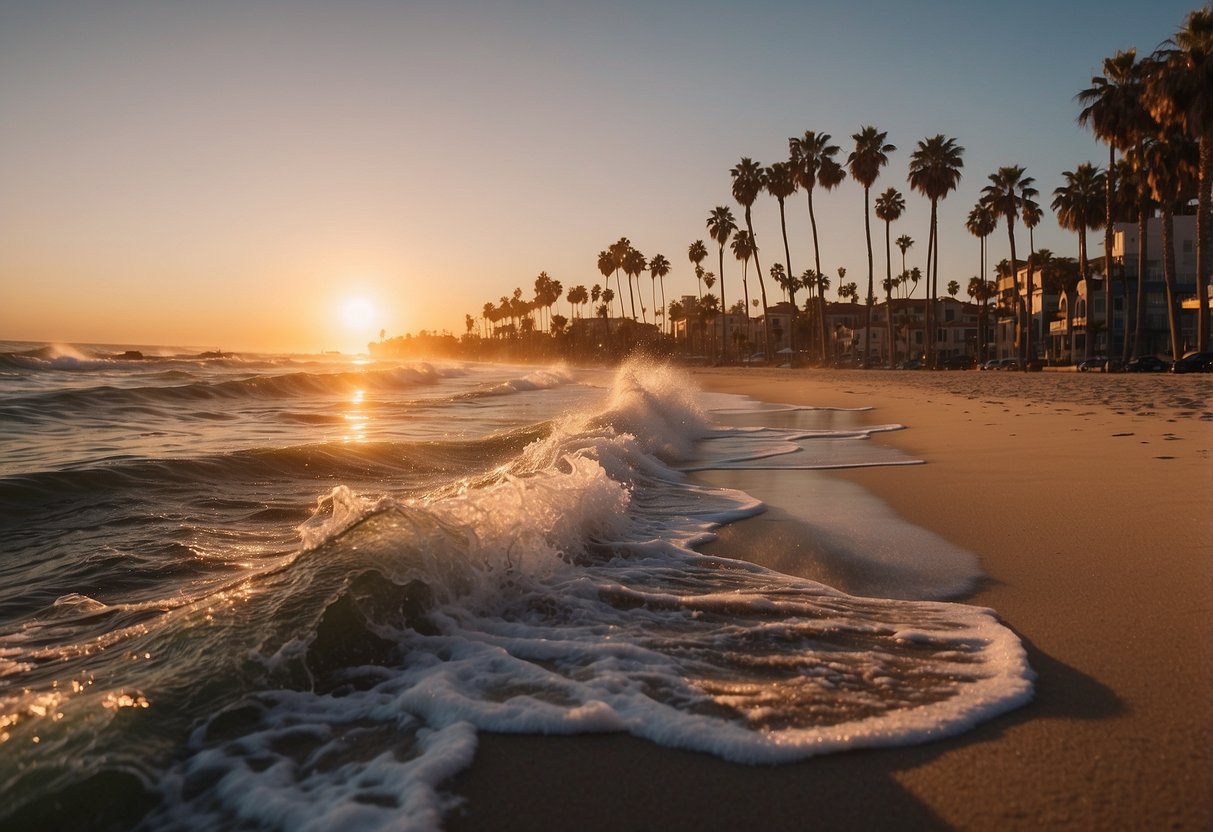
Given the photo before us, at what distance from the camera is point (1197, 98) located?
31.0 meters

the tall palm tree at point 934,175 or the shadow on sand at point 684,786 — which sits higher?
the tall palm tree at point 934,175

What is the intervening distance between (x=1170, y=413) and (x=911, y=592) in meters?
12.4

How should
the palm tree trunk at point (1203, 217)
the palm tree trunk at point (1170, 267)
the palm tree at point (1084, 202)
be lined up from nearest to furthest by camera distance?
the palm tree trunk at point (1203, 217) → the palm tree trunk at point (1170, 267) → the palm tree at point (1084, 202)

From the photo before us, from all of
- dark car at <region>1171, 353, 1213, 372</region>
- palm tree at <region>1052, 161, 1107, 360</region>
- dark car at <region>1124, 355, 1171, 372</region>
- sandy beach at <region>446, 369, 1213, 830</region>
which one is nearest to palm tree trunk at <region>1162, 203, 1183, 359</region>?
dark car at <region>1124, 355, 1171, 372</region>

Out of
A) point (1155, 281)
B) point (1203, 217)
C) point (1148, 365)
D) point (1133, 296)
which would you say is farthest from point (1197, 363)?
point (1155, 281)

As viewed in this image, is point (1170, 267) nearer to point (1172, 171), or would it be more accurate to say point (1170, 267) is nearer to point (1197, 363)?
point (1197, 363)

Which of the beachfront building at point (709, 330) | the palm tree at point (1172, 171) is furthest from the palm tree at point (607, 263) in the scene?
the palm tree at point (1172, 171)

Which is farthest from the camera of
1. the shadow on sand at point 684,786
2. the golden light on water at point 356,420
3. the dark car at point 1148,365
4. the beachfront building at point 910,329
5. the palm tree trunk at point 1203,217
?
the beachfront building at point 910,329

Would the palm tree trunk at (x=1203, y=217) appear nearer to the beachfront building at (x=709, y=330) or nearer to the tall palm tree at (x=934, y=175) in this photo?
the tall palm tree at (x=934, y=175)

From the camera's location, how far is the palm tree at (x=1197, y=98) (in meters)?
30.8

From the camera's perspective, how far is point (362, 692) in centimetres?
331

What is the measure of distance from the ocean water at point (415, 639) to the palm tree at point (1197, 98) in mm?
31354

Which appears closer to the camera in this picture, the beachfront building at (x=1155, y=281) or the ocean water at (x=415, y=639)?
the ocean water at (x=415, y=639)

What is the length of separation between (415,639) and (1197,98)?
38.4 meters
